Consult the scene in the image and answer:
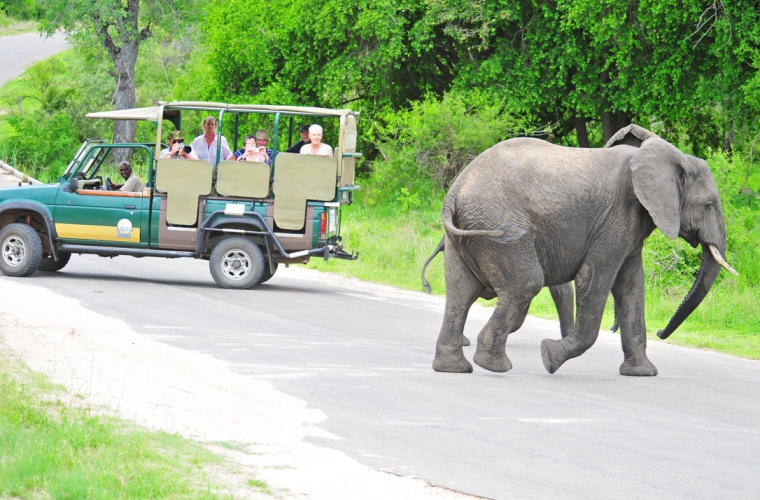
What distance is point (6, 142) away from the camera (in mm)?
35906

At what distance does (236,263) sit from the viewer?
15.7m

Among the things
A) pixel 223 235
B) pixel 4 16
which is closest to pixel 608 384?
pixel 223 235

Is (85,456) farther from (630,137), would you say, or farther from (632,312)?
(630,137)

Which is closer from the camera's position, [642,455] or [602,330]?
[642,455]

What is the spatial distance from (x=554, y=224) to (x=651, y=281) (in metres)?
7.01

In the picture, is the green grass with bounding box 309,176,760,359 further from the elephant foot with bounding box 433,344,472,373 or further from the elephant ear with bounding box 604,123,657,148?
the elephant foot with bounding box 433,344,472,373

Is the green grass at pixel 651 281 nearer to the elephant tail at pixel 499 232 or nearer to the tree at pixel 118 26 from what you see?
the elephant tail at pixel 499 232

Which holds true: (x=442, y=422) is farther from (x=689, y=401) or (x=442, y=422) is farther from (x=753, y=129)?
(x=753, y=129)

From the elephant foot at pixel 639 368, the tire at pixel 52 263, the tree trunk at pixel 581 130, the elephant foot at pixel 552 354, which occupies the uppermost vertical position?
the tree trunk at pixel 581 130

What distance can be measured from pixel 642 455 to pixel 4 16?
232ft

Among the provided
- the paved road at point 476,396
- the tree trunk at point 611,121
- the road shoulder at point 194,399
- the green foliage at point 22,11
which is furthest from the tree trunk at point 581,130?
the green foliage at point 22,11

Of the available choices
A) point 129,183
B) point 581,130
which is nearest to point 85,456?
point 129,183

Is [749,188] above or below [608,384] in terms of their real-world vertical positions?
above

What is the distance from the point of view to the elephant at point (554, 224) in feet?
31.3
